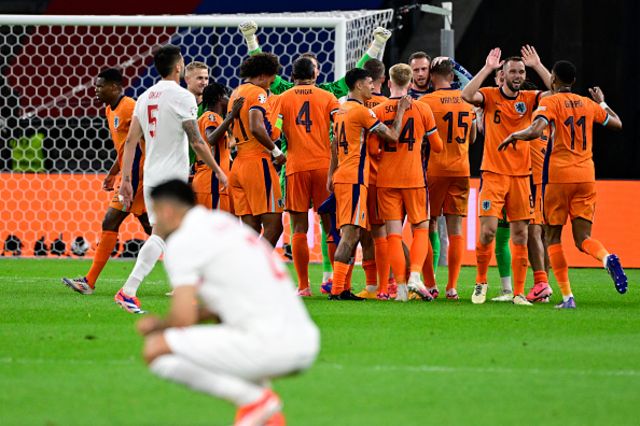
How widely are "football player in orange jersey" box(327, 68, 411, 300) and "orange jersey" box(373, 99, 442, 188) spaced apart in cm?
14

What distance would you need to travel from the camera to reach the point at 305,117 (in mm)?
12469

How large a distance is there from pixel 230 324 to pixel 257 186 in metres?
6.96

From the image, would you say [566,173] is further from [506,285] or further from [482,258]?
[506,285]

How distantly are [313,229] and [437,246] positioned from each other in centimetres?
468

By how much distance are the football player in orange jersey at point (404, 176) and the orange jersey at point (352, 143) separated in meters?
0.23

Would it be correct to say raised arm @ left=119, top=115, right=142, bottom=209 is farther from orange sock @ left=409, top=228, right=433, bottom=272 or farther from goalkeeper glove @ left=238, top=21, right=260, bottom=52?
goalkeeper glove @ left=238, top=21, right=260, bottom=52

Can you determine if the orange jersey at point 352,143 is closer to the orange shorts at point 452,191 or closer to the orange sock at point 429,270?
the orange shorts at point 452,191

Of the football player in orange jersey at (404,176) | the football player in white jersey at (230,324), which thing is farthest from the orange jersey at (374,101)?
the football player in white jersey at (230,324)

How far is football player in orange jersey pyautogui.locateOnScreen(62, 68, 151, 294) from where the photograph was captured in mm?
11836

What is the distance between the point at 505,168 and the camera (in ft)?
39.2

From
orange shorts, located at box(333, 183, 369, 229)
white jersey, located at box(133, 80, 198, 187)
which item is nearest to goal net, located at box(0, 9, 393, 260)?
orange shorts, located at box(333, 183, 369, 229)

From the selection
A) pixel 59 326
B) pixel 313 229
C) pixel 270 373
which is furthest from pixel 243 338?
pixel 313 229

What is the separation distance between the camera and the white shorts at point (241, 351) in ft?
17.0

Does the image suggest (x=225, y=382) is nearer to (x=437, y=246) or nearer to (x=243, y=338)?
(x=243, y=338)
